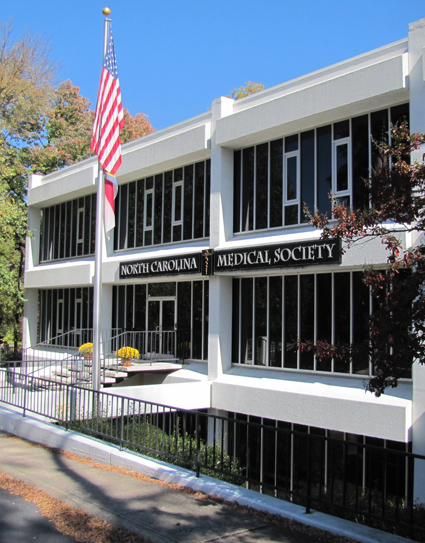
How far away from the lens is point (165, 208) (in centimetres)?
2005

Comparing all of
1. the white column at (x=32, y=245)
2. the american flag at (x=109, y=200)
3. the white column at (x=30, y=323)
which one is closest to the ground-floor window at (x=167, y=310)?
the american flag at (x=109, y=200)

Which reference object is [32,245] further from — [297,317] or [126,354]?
[297,317]

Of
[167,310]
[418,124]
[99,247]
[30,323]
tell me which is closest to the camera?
[418,124]

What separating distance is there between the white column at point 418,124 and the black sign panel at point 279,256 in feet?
9.34

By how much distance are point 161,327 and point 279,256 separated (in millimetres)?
6680

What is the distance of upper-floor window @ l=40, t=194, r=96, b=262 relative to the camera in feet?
78.7

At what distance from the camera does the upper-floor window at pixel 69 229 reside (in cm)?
2398

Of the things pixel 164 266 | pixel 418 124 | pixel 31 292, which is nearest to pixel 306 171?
pixel 418 124

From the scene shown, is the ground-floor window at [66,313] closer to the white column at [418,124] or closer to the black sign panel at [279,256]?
the black sign panel at [279,256]

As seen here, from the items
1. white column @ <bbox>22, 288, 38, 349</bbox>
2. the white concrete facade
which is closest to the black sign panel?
the white concrete facade

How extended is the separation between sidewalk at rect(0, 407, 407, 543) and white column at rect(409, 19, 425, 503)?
5.54 meters

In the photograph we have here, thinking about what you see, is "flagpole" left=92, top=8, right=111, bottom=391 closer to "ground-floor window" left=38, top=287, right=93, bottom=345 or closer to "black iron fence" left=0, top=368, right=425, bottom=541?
"black iron fence" left=0, top=368, right=425, bottom=541

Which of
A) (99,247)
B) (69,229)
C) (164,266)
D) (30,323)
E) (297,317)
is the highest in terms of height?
(69,229)

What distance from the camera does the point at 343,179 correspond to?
47.0 feet
